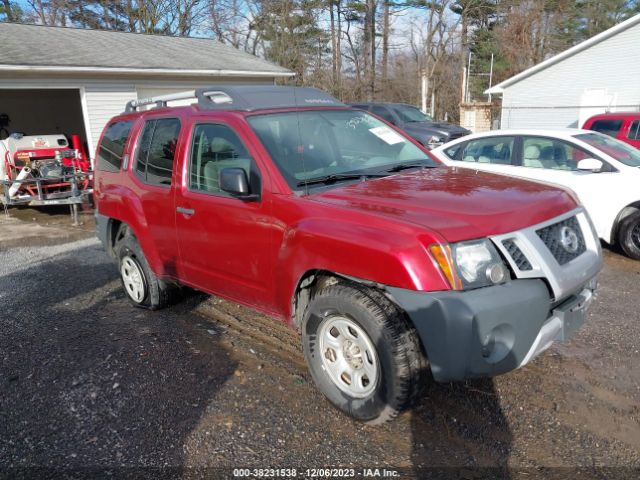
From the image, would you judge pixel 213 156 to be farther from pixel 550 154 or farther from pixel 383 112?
pixel 383 112

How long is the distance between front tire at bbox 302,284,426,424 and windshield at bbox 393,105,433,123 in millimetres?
13431

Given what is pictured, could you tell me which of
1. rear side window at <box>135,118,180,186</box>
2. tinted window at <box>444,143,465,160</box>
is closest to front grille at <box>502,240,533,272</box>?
rear side window at <box>135,118,180,186</box>

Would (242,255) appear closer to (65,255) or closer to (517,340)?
(517,340)

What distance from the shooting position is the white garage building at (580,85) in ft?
67.0

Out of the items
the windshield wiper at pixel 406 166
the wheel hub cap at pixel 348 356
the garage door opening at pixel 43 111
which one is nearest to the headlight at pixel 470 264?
the wheel hub cap at pixel 348 356

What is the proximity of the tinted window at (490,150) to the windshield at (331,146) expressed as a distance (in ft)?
11.0

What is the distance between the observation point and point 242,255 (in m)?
3.70

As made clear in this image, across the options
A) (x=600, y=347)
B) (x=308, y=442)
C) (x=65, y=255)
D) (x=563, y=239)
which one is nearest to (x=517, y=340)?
(x=563, y=239)

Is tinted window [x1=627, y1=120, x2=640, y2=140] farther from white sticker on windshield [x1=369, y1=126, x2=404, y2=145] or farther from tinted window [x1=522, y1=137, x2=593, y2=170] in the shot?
white sticker on windshield [x1=369, y1=126, x2=404, y2=145]

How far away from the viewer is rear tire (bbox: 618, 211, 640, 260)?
20.5ft

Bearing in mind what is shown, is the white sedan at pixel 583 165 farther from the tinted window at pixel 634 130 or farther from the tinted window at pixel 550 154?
the tinted window at pixel 634 130

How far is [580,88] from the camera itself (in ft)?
73.6

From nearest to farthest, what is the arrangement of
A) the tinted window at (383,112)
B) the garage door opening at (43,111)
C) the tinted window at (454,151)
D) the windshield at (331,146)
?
the windshield at (331,146), the tinted window at (454,151), the tinted window at (383,112), the garage door opening at (43,111)

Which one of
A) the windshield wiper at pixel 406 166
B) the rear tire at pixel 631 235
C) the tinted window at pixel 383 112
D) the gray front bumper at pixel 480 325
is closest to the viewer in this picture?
the gray front bumper at pixel 480 325
